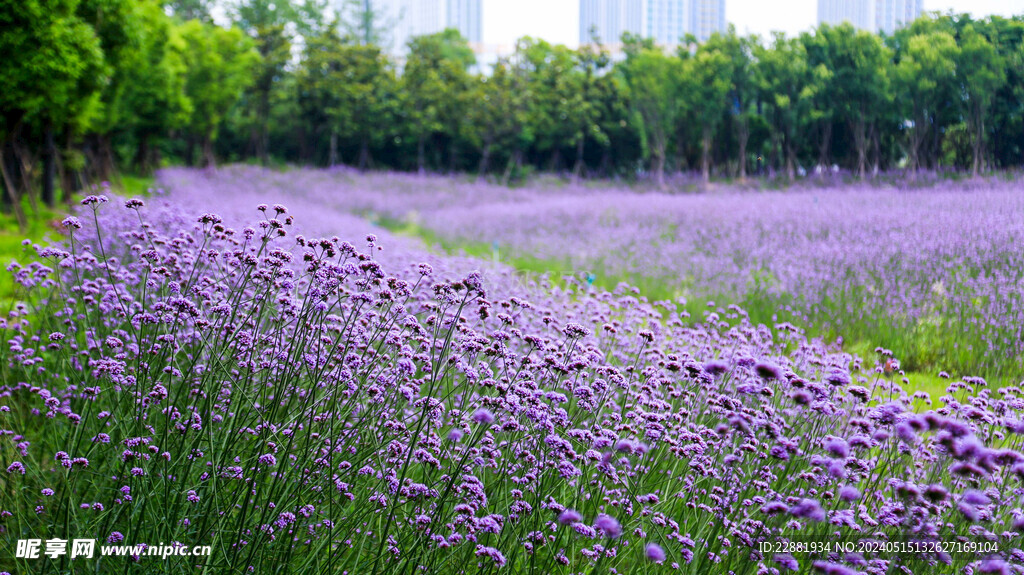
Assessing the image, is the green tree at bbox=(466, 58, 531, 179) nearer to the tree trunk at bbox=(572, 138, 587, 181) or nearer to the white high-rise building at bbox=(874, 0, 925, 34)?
the tree trunk at bbox=(572, 138, 587, 181)

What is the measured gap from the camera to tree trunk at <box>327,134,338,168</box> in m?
34.4

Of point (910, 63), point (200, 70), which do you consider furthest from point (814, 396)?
point (200, 70)

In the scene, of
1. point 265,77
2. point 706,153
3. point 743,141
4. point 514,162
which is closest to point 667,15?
point 706,153

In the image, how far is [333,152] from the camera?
113 ft

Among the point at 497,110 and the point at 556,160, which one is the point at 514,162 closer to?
the point at 556,160

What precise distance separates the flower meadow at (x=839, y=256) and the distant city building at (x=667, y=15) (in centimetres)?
658

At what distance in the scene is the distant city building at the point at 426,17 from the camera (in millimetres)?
42812

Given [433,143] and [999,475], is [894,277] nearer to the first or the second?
[999,475]

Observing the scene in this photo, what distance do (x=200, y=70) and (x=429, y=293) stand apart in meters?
30.1

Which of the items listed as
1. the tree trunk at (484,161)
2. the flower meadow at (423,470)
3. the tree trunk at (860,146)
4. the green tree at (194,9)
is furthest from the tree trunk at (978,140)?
the green tree at (194,9)

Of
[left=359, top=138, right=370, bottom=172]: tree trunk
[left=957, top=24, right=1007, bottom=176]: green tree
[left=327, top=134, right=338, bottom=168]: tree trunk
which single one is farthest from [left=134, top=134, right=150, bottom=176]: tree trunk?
[left=957, top=24, right=1007, bottom=176]: green tree

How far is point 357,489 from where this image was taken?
9.01 feet

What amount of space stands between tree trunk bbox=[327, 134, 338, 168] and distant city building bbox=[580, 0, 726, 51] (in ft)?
52.6

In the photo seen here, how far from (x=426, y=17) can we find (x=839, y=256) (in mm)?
48950
